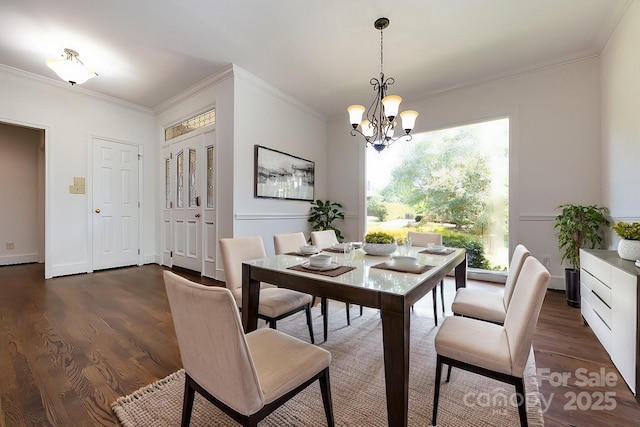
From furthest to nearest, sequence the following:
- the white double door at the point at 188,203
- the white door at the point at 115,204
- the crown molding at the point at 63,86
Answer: the white door at the point at 115,204 < the white double door at the point at 188,203 < the crown molding at the point at 63,86

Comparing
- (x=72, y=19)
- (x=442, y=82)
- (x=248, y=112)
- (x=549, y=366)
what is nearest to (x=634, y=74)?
(x=442, y=82)

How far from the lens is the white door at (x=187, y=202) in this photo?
4.09 m

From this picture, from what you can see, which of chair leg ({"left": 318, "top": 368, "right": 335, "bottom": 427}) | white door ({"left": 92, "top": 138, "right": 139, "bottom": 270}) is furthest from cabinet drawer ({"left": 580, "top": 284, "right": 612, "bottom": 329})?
white door ({"left": 92, "top": 138, "right": 139, "bottom": 270})

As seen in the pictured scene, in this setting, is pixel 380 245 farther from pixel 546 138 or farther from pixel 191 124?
pixel 191 124

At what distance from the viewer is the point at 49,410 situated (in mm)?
1362

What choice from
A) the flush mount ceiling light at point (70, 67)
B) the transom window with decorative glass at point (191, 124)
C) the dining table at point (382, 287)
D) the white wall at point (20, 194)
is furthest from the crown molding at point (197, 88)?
the dining table at point (382, 287)

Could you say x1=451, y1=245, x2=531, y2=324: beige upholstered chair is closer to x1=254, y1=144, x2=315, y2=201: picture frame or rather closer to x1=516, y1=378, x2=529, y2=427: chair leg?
x1=516, y1=378, x2=529, y2=427: chair leg

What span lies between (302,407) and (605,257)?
2.39 m

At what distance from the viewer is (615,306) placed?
1.69 m

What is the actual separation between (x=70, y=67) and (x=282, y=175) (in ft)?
8.87

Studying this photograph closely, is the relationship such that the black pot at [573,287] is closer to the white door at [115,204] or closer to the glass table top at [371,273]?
the glass table top at [371,273]

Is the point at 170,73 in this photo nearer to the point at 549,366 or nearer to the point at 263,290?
the point at 263,290

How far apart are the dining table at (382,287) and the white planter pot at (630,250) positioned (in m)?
1.05

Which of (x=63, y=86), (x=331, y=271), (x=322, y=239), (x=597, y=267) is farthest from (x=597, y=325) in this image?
(x=63, y=86)
